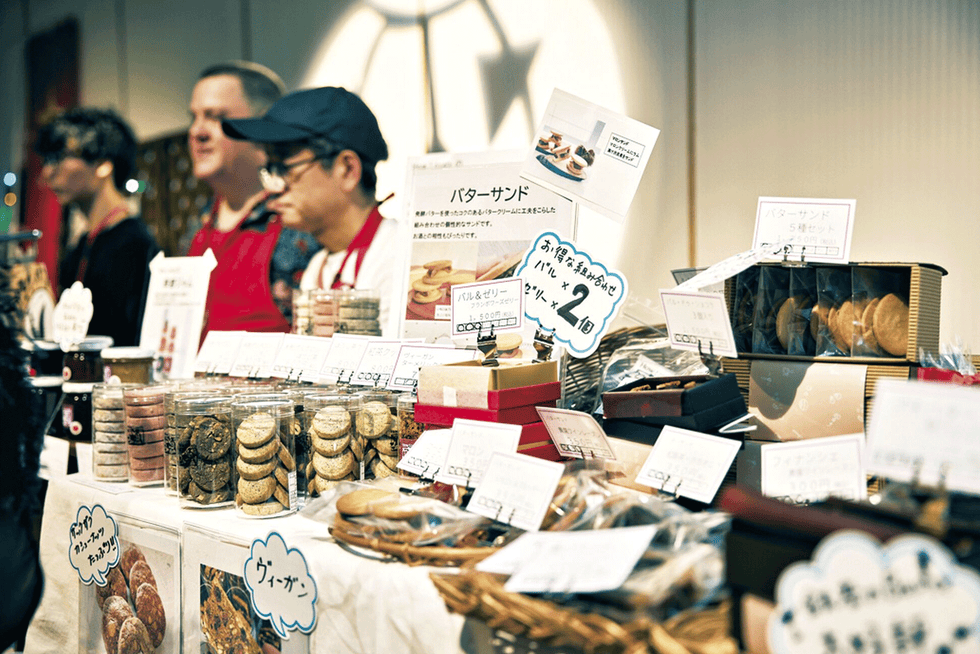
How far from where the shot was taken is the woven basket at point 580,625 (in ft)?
3.01

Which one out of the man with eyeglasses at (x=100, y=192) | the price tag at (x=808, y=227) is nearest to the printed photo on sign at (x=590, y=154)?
the price tag at (x=808, y=227)

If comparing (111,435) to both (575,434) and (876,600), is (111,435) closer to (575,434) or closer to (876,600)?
(575,434)

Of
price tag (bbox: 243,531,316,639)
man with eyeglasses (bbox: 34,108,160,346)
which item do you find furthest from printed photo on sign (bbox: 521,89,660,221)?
man with eyeglasses (bbox: 34,108,160,346)

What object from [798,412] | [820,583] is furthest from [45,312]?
[820,583]

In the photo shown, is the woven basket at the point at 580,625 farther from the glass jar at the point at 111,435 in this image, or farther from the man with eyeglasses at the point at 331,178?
the man with eyeglasses at the point at 331,178

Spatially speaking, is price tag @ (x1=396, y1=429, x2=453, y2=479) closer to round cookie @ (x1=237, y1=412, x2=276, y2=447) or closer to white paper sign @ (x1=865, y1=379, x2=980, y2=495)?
round cookie @ (x1=237, y1=412, x2=276, y2=447)

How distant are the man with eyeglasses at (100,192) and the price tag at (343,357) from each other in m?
2.04

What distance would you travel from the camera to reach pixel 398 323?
2230 mm

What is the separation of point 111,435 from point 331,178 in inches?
52.6

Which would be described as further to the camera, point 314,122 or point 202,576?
point 314,122

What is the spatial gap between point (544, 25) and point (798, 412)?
6.63 ft

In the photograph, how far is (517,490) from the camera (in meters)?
1.27

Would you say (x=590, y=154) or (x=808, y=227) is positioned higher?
(x=590, y=154)

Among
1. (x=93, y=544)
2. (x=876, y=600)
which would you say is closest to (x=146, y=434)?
(x=93, y=544)
